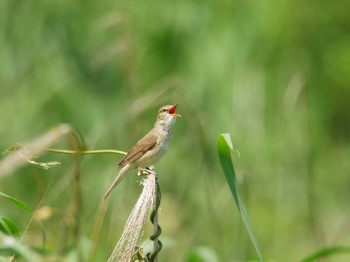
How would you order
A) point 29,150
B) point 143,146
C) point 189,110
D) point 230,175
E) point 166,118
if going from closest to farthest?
1. point 29,150
2. point 230,175
3. point 143,146
4. point 166,118
5. point 189,110

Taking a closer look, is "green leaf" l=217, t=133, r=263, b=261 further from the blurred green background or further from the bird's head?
the blurred green background

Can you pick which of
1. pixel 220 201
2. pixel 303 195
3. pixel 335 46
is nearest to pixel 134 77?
pixel 220 201

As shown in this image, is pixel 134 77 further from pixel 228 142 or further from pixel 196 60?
pixel 196 60

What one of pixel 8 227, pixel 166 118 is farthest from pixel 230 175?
pixel 166 118

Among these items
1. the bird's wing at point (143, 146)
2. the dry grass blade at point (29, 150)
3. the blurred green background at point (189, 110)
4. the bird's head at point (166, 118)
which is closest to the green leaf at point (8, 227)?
the dry grass blade at point (29, 150)

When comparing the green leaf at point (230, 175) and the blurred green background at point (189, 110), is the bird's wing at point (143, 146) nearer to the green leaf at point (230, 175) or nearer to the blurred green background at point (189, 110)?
the blurred green background at point (189, 110)

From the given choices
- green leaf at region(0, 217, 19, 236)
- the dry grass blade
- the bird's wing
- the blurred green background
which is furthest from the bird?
the dry grass blade

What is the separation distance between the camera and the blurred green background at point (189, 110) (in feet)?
17.1

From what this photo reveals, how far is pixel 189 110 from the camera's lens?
4.17 meters

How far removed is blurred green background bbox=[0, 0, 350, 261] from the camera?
520cm

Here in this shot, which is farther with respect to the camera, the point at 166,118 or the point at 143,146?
the point at 166,118

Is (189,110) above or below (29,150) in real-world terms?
above

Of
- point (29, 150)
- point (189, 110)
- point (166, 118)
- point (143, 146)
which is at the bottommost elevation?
point (29, 150)

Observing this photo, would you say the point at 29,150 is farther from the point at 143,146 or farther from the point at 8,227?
the point at 143,146
